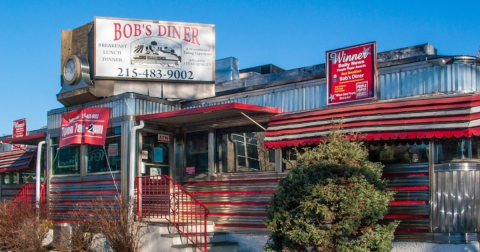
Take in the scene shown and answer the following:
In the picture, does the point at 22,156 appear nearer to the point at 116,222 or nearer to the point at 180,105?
the point at 180,105

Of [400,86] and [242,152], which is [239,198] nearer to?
[242,152]

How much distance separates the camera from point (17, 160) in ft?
56.5

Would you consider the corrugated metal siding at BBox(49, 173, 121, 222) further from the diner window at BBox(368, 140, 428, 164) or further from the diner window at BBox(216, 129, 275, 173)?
the diner window at BBox(368, 140, 428, 164)

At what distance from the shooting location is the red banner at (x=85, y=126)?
12.5 m

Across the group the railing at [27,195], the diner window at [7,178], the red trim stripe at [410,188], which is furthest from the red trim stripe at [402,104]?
the diner window at [7,178]

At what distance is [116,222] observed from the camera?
10547 millimetres

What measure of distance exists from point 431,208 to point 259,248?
11.2 ft

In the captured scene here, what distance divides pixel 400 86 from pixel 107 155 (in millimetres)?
6627

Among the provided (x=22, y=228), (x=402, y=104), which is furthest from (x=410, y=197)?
(x=22, y=228)

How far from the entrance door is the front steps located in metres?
1.64

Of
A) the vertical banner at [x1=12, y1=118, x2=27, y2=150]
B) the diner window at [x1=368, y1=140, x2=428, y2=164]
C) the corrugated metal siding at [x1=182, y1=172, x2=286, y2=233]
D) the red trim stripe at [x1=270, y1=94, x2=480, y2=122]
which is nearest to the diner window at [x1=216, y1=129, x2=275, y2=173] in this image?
the corrugated metal siding at [x1=182, y1=172, x2=286, y2=233]

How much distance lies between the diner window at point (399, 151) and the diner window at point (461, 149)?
0.34 m

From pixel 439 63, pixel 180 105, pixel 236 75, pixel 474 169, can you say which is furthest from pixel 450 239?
pixel 236 75

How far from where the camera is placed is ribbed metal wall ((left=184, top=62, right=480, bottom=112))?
29.2 ft
